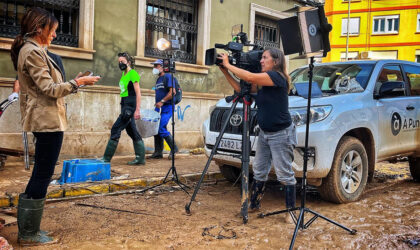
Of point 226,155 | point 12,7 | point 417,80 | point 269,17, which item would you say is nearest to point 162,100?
point 226,155

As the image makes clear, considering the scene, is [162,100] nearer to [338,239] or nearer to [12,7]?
[12,7]

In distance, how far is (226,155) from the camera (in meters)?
4.71

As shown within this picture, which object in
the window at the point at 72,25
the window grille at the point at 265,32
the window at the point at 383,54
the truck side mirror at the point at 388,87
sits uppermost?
the window at the point at 383,54

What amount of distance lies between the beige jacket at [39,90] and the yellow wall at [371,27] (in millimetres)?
34485

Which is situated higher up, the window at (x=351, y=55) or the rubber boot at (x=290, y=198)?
the window at (x=351, y=55)

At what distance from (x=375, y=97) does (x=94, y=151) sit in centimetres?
552

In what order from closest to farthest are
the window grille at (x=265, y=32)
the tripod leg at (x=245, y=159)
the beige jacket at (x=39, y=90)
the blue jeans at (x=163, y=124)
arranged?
1. the beige jacket at (x=39, y=90)
2. the tripod leg at (x=245, y=159)
3. the blue jeans at (x=163, y=124)
4. the window grille at (x=265, y=32)

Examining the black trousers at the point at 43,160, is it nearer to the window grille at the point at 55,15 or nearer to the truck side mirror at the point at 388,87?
the truck side mirror at the point at 388,87

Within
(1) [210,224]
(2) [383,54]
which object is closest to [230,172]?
(1) [210,224]

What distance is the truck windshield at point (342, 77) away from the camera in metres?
4.89

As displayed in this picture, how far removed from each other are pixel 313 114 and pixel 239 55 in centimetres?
117

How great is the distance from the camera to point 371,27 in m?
34.9

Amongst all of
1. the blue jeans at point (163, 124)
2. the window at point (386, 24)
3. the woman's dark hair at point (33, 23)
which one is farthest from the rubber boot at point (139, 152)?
the window at point (386, 24)

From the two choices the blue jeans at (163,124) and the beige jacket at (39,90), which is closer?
the beige jacket at (39,90)
